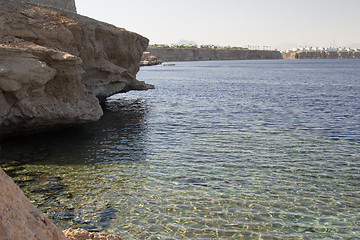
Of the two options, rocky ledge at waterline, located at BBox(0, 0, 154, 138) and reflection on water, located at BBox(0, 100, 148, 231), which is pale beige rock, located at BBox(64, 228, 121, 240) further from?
rocky ledge at waterline, located at BBox(0, 0, 154, 138)

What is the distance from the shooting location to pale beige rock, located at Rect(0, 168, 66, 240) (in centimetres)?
463

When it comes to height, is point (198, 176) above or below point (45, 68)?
below

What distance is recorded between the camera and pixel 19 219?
4.91 metres

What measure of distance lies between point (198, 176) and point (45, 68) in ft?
32.7

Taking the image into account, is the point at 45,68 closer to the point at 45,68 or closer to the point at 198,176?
the point at 45,68

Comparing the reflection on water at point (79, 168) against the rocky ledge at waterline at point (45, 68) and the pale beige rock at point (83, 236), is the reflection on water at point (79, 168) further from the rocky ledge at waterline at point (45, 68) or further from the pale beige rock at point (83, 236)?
the pale beige rock at point (83, 236)

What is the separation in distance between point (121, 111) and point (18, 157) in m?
14.6

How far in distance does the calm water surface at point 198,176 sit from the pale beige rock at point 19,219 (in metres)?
4.73

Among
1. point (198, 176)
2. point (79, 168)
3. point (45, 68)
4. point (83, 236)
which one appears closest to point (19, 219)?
point (83, 236)

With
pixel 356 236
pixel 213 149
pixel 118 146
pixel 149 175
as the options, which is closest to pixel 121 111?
pixel 118 146

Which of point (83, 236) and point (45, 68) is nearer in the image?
point (83, 236)

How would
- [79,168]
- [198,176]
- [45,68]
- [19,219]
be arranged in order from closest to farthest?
[19,219] < [198,176] < [79,168] < [45,68]

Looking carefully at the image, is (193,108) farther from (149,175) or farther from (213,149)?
(149,175)

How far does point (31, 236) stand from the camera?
488 cm
